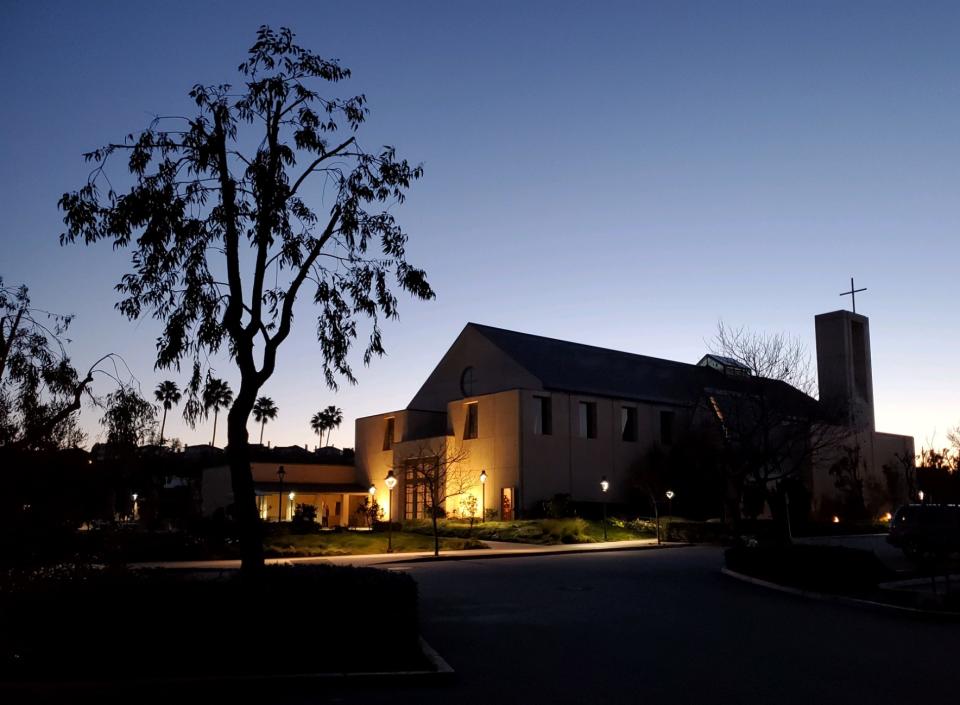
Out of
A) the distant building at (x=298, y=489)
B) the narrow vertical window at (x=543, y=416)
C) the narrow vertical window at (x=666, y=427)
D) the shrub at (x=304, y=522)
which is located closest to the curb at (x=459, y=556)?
the shrub at (x=304, y=522)

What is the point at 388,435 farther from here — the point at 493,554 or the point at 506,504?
the point at 493,554

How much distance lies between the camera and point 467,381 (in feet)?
171

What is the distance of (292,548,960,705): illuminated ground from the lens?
9039 mm

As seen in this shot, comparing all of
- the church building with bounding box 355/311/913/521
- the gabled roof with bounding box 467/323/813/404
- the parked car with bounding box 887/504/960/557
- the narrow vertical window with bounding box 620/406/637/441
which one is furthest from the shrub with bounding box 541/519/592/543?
the parked car with bounding box 887/504/960/557

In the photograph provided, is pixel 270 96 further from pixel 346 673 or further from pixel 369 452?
pixel 369 452

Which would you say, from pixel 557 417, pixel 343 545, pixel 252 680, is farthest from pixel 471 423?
pixel 252 680

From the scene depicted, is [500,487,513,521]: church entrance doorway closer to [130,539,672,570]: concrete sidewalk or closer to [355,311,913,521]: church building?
[355,311,913,521]: church building

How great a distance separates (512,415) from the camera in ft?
148

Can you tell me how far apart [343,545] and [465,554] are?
5630 millimetres

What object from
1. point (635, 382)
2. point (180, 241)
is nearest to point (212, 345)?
point (180, 241)

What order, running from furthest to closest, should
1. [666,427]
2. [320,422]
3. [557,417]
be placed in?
[320,422] → [666,427] → [557,417]

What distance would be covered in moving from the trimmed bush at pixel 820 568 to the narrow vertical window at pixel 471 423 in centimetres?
2884

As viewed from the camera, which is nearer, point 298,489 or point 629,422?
point 629,422

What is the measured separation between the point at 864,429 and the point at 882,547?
25.8 meters
